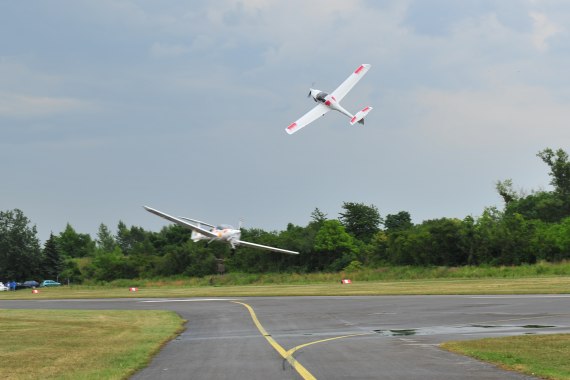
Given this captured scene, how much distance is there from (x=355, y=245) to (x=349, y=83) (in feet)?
214

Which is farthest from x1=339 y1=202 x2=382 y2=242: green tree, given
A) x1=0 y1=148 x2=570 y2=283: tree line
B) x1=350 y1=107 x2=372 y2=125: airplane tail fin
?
Result: x1=350 y1=107 x2=372 y2=125: airplane tail fin

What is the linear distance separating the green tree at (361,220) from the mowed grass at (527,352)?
110279 mm

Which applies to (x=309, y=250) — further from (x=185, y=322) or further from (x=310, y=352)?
(x=310, y=352)

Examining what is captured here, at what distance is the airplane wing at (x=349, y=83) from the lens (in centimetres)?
4922

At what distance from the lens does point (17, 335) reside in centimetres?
2862

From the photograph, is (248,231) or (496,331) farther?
(248,231)

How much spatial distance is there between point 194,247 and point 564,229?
53863 millimetres

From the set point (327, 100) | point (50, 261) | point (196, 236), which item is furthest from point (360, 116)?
point (50, 261)

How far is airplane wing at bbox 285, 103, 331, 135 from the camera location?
44.4 meters

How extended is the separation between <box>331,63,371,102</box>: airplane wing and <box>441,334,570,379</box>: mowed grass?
29.0m

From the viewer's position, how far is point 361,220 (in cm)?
13175

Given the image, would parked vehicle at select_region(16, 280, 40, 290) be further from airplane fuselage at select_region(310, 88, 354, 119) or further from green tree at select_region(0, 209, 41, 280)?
airplane fuselage at select_region(310, 88, 354, 119)

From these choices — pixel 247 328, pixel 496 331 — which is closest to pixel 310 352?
pixel 496 331

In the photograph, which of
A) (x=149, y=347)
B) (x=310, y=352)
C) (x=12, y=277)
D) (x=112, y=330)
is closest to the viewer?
(x=310, y=352)
